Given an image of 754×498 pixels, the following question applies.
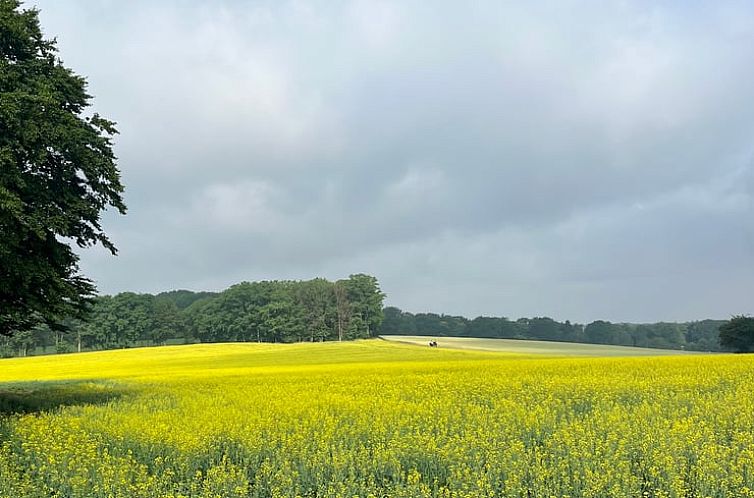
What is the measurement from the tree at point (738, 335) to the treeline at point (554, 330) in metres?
55.2

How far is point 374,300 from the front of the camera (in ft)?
395

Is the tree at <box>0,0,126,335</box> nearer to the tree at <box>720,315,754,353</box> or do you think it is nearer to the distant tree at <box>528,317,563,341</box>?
the tree at <box>720,315,754,353</box>

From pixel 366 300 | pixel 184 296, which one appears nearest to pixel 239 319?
pixel 366 300

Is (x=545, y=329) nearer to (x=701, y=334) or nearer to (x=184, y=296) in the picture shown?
(x=701, y=334)

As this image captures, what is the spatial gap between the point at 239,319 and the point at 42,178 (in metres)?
105

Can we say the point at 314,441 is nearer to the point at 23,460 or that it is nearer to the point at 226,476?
the point at 226,476

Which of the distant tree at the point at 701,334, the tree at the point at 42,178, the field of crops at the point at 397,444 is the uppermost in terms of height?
the tree at the point at 42,178

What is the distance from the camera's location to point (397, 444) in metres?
10.9

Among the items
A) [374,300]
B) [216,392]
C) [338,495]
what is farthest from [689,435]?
[374,300]

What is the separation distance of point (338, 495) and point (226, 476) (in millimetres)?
2245

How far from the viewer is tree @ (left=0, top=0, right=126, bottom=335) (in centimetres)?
1486

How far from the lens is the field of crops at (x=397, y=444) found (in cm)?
877

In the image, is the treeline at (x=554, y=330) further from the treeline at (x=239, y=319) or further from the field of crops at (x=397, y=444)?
the field of crops at (x=397, y=444)

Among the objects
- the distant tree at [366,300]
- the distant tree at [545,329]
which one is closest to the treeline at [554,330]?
the distant tree at [545,329]
